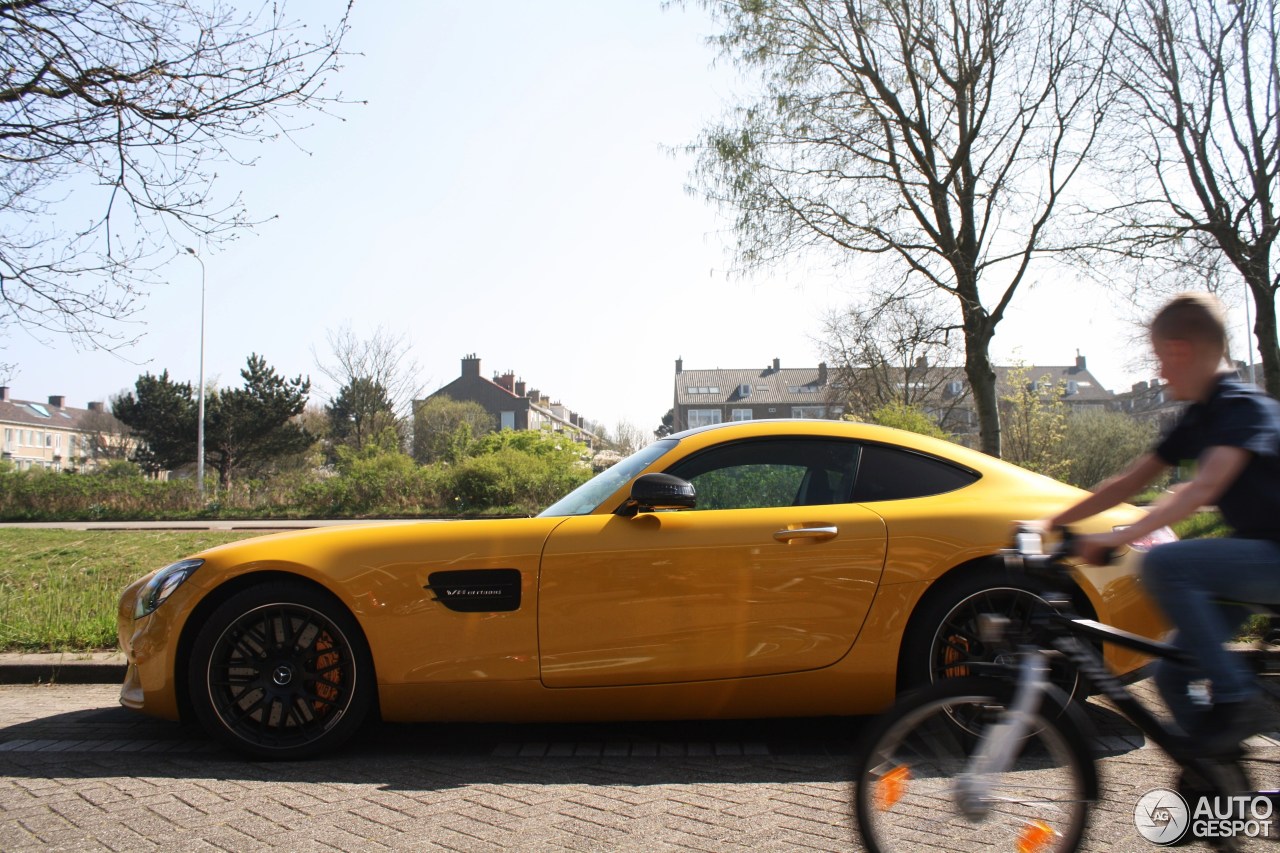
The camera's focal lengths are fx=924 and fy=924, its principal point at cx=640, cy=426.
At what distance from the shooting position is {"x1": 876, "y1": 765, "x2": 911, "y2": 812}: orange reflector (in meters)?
2.30

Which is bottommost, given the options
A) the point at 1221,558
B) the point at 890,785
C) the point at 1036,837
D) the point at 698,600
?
the point at 1036,837

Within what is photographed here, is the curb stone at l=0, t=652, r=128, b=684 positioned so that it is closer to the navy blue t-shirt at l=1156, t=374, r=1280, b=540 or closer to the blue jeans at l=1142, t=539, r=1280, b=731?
the blue jeans at l=1142, t=539, r=1280, b=731

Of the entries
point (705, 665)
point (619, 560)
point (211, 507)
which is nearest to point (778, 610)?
point (705, 665)

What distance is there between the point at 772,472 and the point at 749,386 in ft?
296

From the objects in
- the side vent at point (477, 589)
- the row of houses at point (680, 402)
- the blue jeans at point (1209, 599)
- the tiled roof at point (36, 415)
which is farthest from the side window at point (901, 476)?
the tiled roof at point (36, 415)

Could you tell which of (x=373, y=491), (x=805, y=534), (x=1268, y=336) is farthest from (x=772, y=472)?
(x=373, y=491)

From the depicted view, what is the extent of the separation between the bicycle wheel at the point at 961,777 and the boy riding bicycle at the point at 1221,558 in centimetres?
32

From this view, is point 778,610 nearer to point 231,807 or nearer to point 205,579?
point 231,807

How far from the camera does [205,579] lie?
378 centimetres

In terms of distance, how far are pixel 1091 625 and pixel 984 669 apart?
306 millimetres

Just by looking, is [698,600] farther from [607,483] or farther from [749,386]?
[749,386]

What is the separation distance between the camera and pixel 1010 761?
7.27 ft

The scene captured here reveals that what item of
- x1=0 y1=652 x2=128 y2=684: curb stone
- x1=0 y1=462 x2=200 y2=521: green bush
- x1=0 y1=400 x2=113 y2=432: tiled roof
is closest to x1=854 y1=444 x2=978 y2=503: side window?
x1=0 y1=652 x2=128 y2=684: curb stone

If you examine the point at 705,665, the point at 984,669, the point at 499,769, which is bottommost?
the point at 499,769
